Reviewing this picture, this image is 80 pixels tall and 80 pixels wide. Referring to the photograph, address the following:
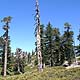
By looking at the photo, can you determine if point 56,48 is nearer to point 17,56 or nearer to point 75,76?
point 17,56

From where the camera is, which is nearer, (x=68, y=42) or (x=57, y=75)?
(x=57, y=75)

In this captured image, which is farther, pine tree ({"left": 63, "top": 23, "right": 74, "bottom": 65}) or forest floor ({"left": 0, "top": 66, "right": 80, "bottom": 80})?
pine tree ({"left": 63, "top": 23, "right": 74, "bottom": 65})

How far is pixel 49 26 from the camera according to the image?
252 feet

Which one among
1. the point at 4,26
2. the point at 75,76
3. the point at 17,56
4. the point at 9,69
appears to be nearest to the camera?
the point at 75,76

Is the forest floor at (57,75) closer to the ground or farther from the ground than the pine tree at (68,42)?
closer to the ground

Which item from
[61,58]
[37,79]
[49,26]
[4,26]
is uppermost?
[49,26]

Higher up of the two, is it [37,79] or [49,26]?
[49,26]

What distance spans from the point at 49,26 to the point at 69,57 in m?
12.1

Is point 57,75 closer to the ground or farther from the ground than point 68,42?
closer to the ground

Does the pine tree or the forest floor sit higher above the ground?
the pine tree

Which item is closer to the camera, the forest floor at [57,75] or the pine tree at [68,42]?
the forest floor at [57,75]

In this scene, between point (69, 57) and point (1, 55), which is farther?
point (69, 57)

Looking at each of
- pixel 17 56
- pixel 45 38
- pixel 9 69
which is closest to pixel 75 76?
pixel 9 69

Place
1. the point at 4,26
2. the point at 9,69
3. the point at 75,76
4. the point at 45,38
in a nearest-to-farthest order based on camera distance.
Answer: the point at 75,76
the point at 4,26
the point at 9,69
the point at 45,38
